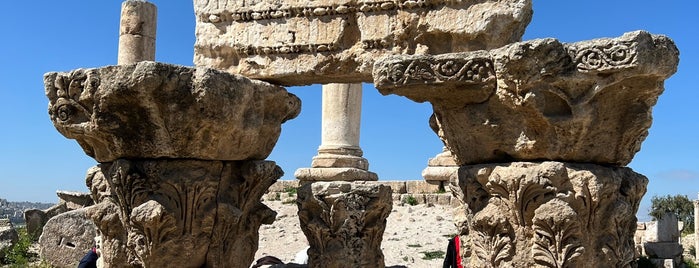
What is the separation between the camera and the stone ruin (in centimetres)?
386

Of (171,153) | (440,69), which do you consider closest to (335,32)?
(440,69)

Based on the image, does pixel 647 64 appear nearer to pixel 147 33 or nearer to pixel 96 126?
pixel 96 126

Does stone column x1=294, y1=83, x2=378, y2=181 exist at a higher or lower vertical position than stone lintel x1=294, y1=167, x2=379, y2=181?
higher

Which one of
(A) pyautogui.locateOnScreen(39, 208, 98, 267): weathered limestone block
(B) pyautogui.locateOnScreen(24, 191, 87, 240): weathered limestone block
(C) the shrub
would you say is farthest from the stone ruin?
(B) pyautogui.locateOnScreen(24, 191, 87, 240): weathered limestone block

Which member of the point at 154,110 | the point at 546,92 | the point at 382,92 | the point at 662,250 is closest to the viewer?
the point at 546,92

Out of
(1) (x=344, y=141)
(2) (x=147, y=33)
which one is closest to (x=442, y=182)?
(1) (x=344, y=141)

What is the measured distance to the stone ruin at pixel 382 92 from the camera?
386 centimetres

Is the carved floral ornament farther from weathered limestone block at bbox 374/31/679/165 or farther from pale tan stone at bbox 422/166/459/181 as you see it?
pale tan stone at bbox 422/166/459/181

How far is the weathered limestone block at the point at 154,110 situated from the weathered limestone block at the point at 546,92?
3.74 feet

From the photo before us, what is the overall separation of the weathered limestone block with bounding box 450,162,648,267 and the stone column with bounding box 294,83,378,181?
941cm

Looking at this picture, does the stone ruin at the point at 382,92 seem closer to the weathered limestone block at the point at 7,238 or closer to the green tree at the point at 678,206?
the weathered limestone block at the point at 7,238

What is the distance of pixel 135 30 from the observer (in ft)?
43.2

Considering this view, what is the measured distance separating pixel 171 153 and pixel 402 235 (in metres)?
6.93

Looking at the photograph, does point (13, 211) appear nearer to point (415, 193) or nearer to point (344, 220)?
point (415, 193)
